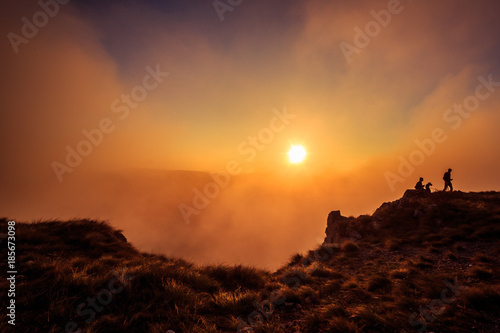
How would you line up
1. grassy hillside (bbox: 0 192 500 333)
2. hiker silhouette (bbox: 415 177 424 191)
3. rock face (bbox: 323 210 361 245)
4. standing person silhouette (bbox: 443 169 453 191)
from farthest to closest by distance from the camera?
hiker silhouette (bbox: 415 177 424 191)
standing person silhouette (bbox: 443 169 453 191)
rock face (bbox: 323 210 361 245)
grassy hillside (bbox: 0 192 500 333)

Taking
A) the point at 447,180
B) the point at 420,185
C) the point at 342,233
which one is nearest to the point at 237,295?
the point at 342,233

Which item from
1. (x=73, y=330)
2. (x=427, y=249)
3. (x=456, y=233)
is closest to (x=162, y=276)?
(x=73, y=330)

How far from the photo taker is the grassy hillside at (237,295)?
14.2ft

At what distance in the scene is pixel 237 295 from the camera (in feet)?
20.7

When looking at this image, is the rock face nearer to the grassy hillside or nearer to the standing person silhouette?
the grassy hillside

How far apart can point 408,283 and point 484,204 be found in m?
19.7

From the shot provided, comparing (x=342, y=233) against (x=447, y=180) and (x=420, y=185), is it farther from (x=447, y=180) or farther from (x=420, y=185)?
(x=447, y=180)

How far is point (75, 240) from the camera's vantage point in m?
10.1

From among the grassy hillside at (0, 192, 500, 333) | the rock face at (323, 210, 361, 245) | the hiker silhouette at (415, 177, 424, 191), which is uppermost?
the hiker silhouette at (415, 177, 424, 191)

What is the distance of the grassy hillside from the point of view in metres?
4.32

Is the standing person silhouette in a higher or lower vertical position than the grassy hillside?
higher

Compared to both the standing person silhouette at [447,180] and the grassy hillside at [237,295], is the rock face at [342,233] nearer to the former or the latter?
the grassy hillside at [237,295]

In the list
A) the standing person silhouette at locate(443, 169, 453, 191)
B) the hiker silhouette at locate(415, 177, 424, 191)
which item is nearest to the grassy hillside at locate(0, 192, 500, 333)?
the hiker silhouette at locate(415, 177, 424, 191)

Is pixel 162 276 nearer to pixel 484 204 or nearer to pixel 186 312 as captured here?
pixel 186 312
